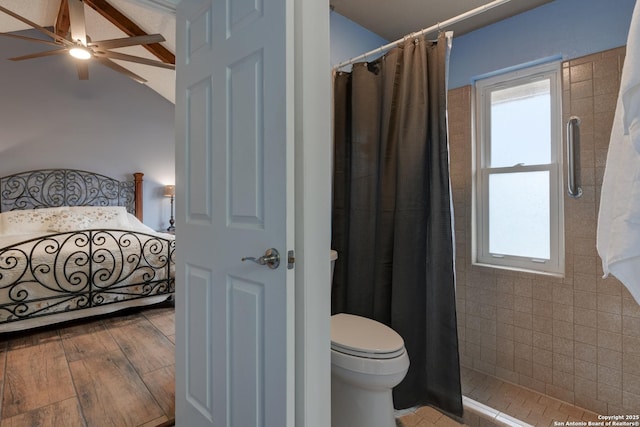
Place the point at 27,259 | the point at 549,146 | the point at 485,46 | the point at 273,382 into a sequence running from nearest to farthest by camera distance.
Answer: the point at 273,382 < the point at 549,146 < the point at 485,46 < the point at 27,259

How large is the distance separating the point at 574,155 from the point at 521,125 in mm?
466

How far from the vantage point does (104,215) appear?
3.89 meters

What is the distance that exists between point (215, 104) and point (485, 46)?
1996mm

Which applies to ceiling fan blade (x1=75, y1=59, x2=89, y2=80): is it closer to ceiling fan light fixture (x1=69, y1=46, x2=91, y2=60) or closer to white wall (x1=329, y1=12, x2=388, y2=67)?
ceiling fan light fixture (x1=69, y1=46, x2=91, y2=60)

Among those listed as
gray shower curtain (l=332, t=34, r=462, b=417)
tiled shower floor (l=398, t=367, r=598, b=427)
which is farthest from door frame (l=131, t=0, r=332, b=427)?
tiled shower floor (l=398, t=367, r=598, b=427)

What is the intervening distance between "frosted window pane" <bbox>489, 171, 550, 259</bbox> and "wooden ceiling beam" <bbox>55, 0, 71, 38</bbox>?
414 cm

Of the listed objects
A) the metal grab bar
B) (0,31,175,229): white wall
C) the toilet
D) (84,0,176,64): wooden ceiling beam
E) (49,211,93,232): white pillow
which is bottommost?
the toilet

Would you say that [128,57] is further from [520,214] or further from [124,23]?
[520,214]

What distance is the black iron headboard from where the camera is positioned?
3777mm

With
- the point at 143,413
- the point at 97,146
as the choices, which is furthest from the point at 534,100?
the point at 97,146

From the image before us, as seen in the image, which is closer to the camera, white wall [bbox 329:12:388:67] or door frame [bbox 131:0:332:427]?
door frame [bbox 131:0:332:427]

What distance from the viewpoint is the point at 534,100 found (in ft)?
6.88

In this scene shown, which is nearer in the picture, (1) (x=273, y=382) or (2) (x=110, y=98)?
(1) (x=273, y=382)

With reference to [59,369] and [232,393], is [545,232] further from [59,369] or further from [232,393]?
[59,369]
